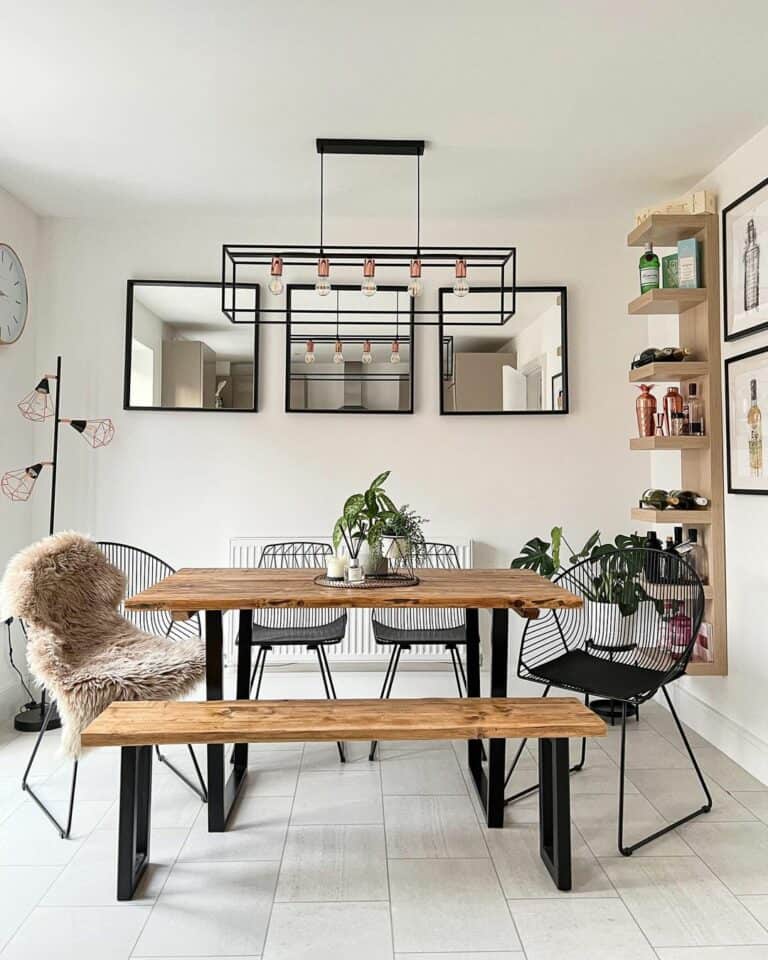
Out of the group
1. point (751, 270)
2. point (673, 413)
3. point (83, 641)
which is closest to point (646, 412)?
point (673, 413)

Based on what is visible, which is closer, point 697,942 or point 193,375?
point 697,942

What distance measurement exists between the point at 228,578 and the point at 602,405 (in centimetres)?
223

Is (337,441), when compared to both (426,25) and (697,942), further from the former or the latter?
(697,942)

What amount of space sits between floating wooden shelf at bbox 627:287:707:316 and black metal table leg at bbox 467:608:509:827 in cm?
164

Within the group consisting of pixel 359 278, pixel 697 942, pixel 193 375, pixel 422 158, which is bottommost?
pixel 697 942

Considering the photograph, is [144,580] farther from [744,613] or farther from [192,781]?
[744,613]

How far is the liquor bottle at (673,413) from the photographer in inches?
132

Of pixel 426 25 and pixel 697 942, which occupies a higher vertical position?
pixel 426 25

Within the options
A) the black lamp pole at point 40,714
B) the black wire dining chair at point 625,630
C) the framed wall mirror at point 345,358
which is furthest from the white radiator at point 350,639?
the black lamp pole at point 40,714

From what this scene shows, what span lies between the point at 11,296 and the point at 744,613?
141 inches

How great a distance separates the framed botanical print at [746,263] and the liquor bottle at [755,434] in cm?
26

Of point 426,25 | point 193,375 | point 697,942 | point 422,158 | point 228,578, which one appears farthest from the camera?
point 193,375

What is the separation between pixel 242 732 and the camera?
1.99m

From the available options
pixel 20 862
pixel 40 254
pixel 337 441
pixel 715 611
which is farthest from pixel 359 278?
pixel 20 862
